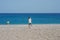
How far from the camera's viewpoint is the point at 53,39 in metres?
10.7

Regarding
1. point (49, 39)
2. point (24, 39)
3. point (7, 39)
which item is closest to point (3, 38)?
point (7, 39)

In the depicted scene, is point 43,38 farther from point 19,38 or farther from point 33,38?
point 19,38

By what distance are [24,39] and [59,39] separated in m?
2.17

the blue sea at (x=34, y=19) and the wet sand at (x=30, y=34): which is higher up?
the wet sand at (x=30, y=34)

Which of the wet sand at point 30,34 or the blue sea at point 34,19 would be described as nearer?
the wet sand at point 30,34

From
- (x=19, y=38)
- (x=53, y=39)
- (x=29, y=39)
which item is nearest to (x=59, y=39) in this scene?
(x=53, y=39)

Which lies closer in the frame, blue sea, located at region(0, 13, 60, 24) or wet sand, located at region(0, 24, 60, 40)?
wet sand, located at region(0, 24, 60, 40)

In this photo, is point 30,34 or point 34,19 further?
point 34,19

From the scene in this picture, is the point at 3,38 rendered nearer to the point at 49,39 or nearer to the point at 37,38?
the point at 37,38

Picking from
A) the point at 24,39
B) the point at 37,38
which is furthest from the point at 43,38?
the point at 24,39

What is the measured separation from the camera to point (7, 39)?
1077 centimetres

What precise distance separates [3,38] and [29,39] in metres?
1.68

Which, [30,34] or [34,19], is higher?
[30,34]

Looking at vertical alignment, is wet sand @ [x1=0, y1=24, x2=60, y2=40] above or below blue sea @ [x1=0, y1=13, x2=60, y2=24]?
above
